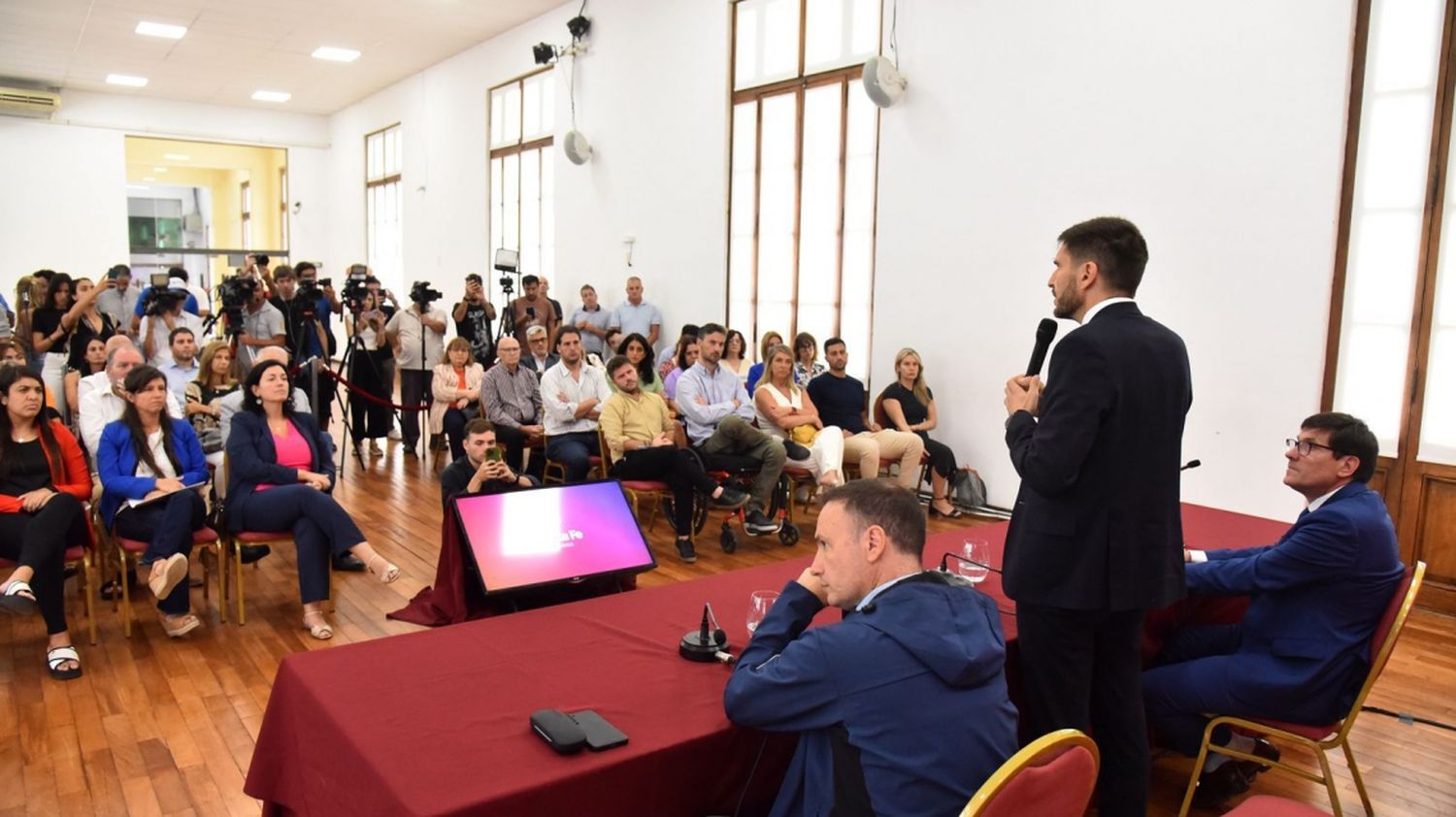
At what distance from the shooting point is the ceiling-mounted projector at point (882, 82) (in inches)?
262

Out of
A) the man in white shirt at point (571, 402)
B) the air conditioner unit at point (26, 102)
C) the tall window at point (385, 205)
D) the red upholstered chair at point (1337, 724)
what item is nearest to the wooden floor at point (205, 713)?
the red upholstered chair at point (1337, 724)

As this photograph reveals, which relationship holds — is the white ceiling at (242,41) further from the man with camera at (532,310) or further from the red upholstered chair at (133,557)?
the red upholstered chair at (133,557)

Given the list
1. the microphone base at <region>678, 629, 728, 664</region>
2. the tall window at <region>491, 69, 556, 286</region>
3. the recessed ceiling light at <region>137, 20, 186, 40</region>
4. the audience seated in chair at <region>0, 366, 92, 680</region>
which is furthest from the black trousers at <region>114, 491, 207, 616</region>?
the recessed ceiling light at <region>137, 20, 186, 40</region>

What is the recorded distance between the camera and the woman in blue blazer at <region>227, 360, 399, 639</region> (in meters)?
4.16

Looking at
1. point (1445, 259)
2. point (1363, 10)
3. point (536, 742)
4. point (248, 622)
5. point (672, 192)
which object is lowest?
point (248, 622)

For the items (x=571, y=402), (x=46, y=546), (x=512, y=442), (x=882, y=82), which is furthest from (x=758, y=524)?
(x=46, y=546)

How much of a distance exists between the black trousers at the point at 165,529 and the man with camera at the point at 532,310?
5.32 meters

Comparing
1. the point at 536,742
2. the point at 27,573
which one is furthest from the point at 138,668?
the point at 536,742

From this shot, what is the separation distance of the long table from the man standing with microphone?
0.53m

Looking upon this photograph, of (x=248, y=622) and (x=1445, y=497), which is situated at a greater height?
(x=1445, y=497)

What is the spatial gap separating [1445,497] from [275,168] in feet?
61.4

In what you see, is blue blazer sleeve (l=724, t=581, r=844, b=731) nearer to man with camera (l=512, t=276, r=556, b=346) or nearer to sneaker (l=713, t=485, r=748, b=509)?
sneaker (l=713, t=485, r=748, b=509)

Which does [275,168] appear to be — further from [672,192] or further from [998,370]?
[998,370]

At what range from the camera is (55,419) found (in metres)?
4.12
